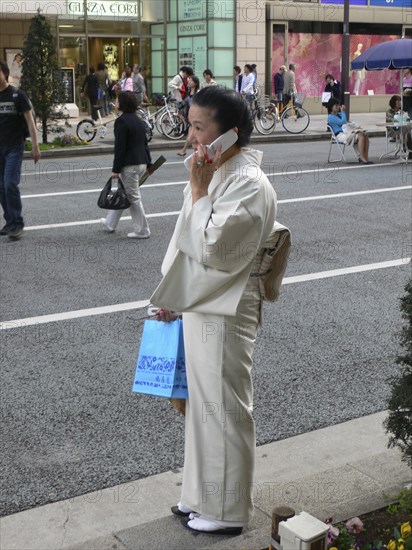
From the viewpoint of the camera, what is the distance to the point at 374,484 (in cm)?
383

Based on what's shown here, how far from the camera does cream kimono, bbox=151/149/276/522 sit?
3.22 meters

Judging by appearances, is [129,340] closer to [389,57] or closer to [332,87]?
[389,57]

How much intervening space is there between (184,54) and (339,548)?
1140 inches

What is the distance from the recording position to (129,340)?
6.35 m

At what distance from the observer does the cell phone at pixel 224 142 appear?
3.24 m

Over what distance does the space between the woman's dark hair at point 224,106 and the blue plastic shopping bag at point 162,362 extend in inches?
33.0

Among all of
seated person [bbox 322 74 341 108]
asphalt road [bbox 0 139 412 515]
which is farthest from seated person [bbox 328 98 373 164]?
seated person [bbox 322 74 341 108]

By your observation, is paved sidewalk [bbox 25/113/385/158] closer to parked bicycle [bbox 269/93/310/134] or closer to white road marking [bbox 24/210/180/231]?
parked bicycle [bbox 269/93/310/134]

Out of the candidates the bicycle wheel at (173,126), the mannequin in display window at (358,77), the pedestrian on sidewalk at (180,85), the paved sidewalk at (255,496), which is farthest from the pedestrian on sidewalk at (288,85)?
the paved sidewalk at (255,496)

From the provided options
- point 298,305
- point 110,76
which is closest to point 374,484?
point 298,305

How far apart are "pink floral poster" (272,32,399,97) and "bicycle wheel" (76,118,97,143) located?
1164 centimetres

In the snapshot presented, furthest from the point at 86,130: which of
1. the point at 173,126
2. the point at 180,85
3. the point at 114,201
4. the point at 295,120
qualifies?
the point at 114,201

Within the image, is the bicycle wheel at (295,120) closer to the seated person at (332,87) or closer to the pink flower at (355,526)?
the seated person at (332,87)

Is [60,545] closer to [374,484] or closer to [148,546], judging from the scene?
[148,546]
